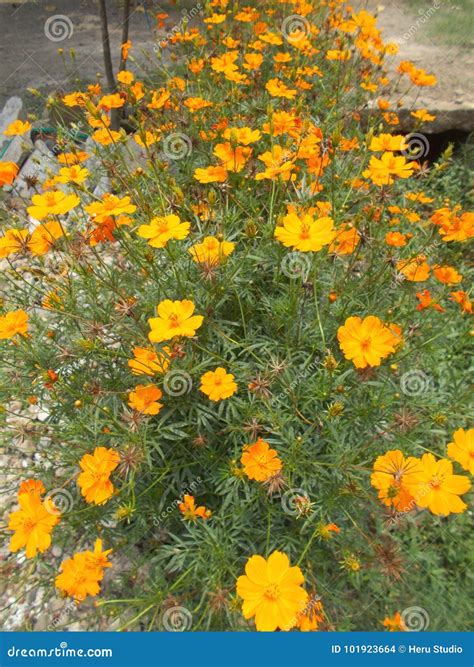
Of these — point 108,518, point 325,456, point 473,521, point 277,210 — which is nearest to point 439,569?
point 473,521

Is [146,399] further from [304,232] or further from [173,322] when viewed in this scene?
[304,232]

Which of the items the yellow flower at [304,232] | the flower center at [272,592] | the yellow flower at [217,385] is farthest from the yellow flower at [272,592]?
the yellow flower at [304,232]

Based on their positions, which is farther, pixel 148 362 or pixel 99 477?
pixel 148 362

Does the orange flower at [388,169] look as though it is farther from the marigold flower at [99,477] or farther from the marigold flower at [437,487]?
the marigold flower at [99,477]

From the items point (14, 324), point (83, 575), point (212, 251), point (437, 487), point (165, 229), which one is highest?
point (165, 229)

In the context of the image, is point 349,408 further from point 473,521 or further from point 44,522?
point 44,522

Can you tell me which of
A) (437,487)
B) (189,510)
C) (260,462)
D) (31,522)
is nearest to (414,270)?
(437,487)

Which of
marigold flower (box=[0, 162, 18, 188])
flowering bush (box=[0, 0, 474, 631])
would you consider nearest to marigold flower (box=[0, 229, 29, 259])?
flowering bush (box=[0, 0, 474, 631])
